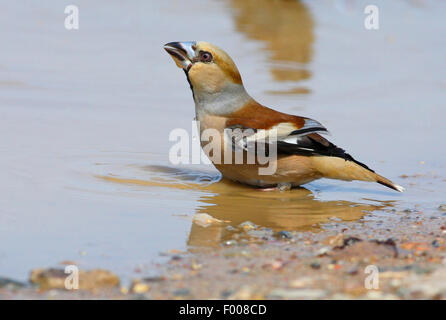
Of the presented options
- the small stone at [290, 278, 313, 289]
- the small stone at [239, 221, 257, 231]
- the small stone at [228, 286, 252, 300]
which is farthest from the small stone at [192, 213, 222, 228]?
the small stone at [228, 286, 252, 300]

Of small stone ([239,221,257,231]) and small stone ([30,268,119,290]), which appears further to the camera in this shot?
small stone ([239,221,257,231])

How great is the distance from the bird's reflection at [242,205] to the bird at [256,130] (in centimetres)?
15

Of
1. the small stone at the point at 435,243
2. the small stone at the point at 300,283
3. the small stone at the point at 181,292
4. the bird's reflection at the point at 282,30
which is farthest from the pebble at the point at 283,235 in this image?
the bird's reflection at the point at 282,30

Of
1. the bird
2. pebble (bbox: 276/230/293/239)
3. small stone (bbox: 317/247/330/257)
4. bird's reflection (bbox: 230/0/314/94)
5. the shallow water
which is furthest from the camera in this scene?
bird's reflection (bbox: 230/0/314/94)

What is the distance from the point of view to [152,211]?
221 inches

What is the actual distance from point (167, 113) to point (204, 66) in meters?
1.96

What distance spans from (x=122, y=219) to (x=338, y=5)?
1061 cm

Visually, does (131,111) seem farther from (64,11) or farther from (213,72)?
(64,11)

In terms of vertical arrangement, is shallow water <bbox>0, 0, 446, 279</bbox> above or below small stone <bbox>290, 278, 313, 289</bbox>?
above

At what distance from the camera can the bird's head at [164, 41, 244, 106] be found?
669 centimetres

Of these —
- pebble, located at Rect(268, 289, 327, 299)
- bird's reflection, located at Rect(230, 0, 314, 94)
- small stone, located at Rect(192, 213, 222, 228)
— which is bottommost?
pebble, located at Rect(268, 289, 327, 299)

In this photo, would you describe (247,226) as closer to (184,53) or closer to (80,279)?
(80,279)

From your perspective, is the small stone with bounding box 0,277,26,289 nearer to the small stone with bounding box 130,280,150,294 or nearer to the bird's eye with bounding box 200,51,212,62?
the small stone with bounding box 130,280,150,294

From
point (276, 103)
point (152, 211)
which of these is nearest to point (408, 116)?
point (276, 103)
